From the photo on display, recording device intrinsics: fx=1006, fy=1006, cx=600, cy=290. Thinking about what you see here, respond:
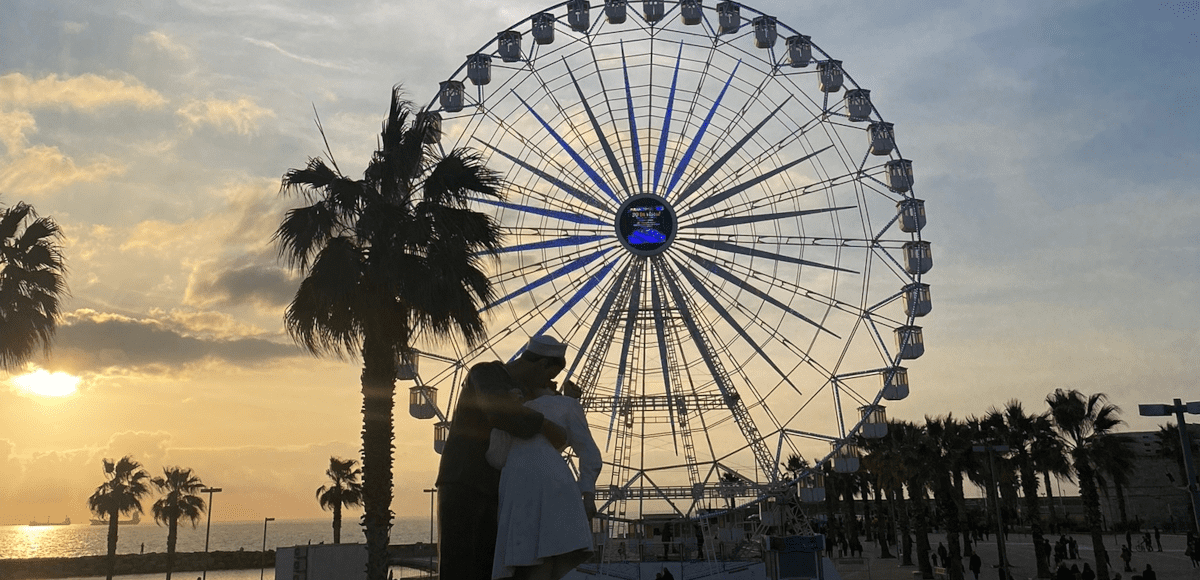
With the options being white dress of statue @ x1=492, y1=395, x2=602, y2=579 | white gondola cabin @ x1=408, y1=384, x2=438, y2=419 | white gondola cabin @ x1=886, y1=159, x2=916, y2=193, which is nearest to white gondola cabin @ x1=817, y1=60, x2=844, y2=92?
white gondola cabin @ x1=886, y1=159, x2=916, y2=193

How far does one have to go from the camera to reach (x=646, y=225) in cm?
3027

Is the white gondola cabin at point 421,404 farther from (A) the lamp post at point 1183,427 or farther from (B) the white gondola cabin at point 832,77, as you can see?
(A) the lamp post at point 1183,427

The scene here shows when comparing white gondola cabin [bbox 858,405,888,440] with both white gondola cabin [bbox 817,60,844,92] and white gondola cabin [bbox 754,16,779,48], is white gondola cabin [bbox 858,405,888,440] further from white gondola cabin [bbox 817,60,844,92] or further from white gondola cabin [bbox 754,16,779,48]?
white gondola cabin [bbox 754,16,779,48]

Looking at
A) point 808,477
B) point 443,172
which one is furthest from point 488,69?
point 808,477

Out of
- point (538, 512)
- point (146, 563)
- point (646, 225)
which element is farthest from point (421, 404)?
point (146, 563)

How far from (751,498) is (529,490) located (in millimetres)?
27845

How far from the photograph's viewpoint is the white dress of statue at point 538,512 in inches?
204

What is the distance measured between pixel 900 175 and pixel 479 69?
13.8 m

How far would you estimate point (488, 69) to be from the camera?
106 feet

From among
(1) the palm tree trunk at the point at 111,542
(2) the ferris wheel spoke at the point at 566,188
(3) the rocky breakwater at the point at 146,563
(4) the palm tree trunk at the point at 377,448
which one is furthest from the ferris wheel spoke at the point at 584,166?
(3) the rocky breakwater at the point at 146,563

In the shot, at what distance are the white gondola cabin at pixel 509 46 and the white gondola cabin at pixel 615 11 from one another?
3.09 meters

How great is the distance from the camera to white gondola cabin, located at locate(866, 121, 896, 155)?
31.6 meters

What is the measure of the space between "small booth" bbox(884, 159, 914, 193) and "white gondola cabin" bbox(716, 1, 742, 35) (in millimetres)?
6682

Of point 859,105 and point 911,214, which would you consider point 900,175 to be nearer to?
point 911,214
